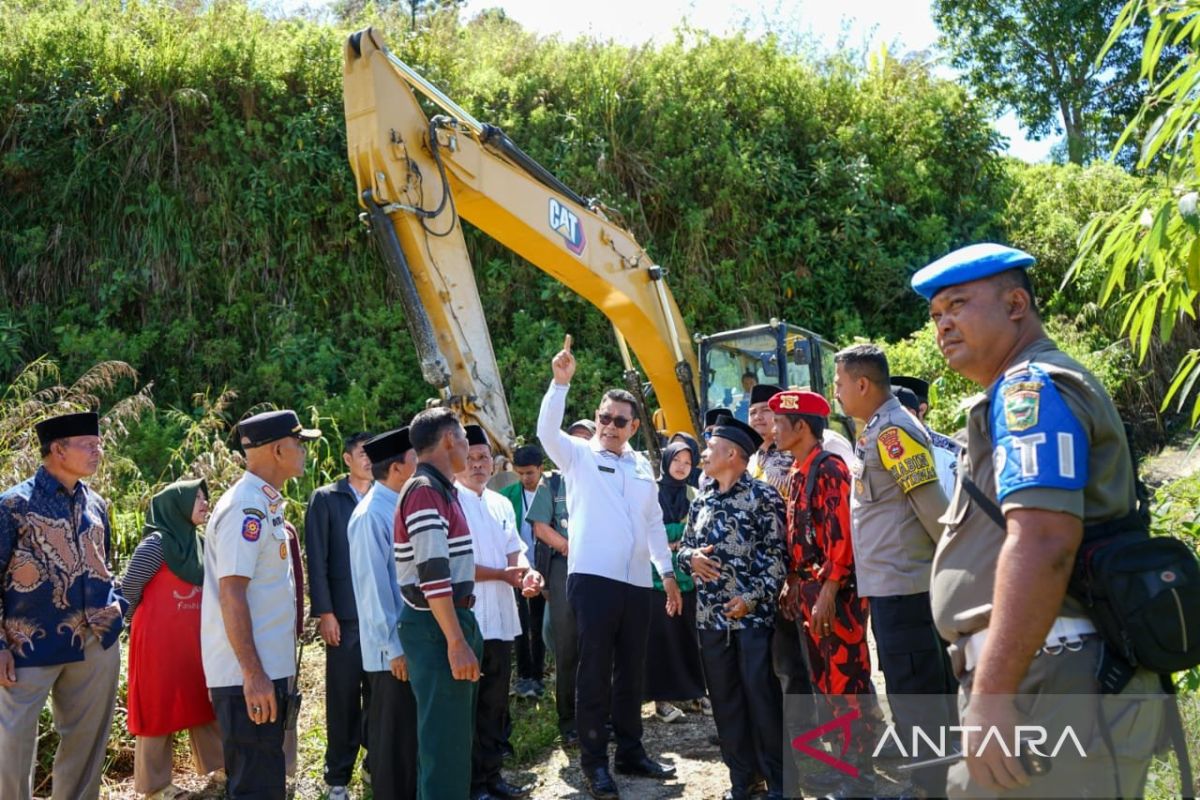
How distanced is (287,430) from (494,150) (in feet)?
12.3

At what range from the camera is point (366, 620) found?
5.16m

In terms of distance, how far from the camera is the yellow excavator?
7.13 meters

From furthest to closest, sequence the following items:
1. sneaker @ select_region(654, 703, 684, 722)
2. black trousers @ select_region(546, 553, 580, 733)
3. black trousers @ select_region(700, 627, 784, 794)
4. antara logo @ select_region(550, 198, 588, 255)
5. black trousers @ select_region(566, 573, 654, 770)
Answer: antara logo @ select_region(550, 198, 588, 255)
sneaker @ select_region(654, 703, 684, 722)
black trousers @ select_region(546, 553, 580, 733)
black trousers @ select_region(566, 573, 654, 770)
black trousers @ select_region(700, 627, 784, 794)

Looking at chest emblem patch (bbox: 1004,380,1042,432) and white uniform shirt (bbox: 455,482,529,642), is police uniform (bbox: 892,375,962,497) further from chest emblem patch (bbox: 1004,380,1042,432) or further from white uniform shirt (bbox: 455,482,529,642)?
chest emblem patch (bbox: 1004,380,1042,432)

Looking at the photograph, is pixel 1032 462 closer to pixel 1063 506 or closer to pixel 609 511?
pixel 1063 506

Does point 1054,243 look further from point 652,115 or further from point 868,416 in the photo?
point 868,416

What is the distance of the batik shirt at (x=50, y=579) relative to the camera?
197 inches

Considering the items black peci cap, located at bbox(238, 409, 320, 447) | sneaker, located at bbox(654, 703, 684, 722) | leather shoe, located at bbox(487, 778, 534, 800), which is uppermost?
black peci cap, located at bbox(238, 409, 320, 447)

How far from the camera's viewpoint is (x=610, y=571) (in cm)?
589

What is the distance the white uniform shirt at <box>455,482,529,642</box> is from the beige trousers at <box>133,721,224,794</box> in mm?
1465

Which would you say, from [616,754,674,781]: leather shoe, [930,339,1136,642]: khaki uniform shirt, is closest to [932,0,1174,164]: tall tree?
[616,754,674,781]: leather shoe

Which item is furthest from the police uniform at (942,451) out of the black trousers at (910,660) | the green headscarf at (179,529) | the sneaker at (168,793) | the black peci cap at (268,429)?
the sneaker at (168,793)

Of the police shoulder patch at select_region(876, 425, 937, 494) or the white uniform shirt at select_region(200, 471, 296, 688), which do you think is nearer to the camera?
the police shoulder patch at select_region(876, 425, 937, 494)

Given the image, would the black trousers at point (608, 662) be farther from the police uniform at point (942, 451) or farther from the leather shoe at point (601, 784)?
the police uniform at point (942, 451)
